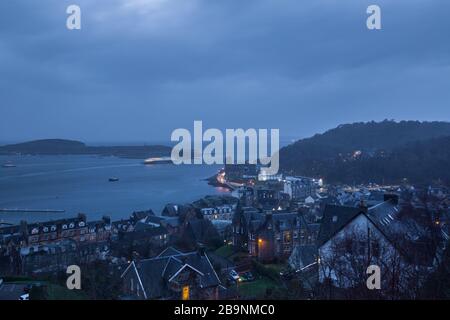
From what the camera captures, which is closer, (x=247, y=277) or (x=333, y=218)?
(x=333, y=218)

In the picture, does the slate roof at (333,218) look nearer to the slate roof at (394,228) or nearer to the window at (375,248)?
the slate roof at (394,228)

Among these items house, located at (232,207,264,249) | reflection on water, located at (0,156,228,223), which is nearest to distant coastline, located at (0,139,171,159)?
reflection on water, located at (0,156,228,223)

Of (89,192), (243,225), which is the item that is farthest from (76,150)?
(243,225)

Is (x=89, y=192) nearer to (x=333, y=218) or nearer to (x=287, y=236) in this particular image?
(x=287, y=236)

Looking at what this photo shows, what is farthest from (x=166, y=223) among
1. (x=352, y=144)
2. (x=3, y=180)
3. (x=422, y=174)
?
(x=3, y=180)

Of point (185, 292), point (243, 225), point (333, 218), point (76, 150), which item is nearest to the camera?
point (185, 292)

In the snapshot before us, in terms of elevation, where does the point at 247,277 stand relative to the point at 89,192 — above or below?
above
